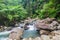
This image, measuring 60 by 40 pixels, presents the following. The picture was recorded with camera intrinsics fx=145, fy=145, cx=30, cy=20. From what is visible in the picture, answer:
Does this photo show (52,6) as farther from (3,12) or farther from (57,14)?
(3,12)

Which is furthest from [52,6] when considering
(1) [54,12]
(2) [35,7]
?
(2) [35,7]

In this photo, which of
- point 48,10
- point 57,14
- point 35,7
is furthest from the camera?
point 35,7

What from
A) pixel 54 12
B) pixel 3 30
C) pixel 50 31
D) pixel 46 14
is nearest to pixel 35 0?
pixel 46 14

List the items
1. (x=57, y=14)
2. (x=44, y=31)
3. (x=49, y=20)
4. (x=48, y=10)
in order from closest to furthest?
(x=44, y=31), (x=49, y=20), (x=57, y=14), (x=48, y=10)

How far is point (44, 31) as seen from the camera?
12.2 meters

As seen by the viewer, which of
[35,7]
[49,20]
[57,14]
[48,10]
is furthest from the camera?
[35,7]

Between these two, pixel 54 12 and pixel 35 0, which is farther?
pixel 35 0

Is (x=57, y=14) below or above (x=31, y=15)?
above

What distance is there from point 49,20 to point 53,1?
3914mm

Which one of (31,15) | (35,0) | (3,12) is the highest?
(3,12)

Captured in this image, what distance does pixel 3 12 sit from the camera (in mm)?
17047

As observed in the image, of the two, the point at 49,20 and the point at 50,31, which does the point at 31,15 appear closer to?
the point at 49,20

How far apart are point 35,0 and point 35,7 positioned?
1.48m

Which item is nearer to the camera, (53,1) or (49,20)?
(49,20)
